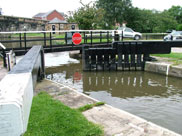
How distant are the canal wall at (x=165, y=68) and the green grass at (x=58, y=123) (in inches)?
277

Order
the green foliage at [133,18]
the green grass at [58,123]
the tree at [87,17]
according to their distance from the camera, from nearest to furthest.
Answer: the green grass at [58,123] < the tree at [87,17] < the green foliage at [133,18]

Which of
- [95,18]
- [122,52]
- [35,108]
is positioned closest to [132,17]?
[95,18]

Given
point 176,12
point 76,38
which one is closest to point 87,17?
point 76,38

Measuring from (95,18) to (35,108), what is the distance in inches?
807

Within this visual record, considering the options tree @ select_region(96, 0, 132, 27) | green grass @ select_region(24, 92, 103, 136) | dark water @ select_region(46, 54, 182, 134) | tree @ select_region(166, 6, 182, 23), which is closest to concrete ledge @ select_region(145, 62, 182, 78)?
dark water @ select_region(46, 54, 182, 134)

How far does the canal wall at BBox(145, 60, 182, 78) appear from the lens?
1013 cm

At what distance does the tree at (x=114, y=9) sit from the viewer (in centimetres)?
5266

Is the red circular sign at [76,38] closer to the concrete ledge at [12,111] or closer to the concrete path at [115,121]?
the concrete path at [115,121]

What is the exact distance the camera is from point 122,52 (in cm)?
1212

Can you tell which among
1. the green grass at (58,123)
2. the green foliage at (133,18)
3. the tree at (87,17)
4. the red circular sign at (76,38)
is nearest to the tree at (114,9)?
the green foliage at (133,18)

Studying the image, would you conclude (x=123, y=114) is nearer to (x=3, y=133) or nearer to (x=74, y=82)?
(x=3, y=133)

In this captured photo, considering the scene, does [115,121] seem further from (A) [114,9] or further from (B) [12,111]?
(A) [114,9]

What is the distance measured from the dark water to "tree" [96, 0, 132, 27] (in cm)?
4293

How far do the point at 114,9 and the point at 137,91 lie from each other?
47804 mm
